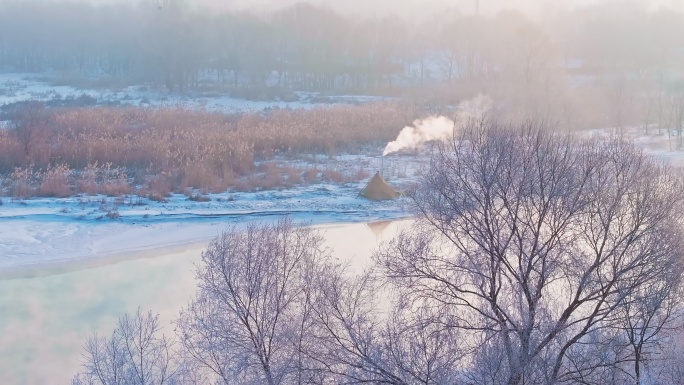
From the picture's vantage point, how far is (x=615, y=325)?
1059 centimetres

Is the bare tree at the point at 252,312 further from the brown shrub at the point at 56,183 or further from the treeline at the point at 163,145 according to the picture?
the brown shrub at the point at 56,183

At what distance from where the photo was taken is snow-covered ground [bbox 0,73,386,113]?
4257 cm

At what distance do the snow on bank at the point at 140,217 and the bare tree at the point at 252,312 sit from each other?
6.00 m

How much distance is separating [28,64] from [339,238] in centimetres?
5457

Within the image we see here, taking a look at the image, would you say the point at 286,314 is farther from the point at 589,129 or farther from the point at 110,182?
the point at 589,129

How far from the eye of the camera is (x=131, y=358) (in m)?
10.1

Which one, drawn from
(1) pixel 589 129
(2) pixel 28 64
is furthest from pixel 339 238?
(2) pixel 28 64

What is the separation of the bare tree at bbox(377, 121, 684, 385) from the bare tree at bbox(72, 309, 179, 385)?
11.0 feet

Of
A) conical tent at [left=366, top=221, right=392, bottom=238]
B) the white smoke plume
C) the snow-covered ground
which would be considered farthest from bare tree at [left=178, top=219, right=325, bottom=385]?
the snow-covered ground

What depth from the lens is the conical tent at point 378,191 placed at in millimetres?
22219

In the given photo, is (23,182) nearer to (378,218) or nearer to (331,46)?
(378,218)

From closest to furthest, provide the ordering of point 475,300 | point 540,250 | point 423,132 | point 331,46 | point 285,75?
point 540,250 < point 475,300 < point 423,132 < point 285,75 < point 331,46

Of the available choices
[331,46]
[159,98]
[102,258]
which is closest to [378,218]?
[102,258]

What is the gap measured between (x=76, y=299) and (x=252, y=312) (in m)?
4.20
